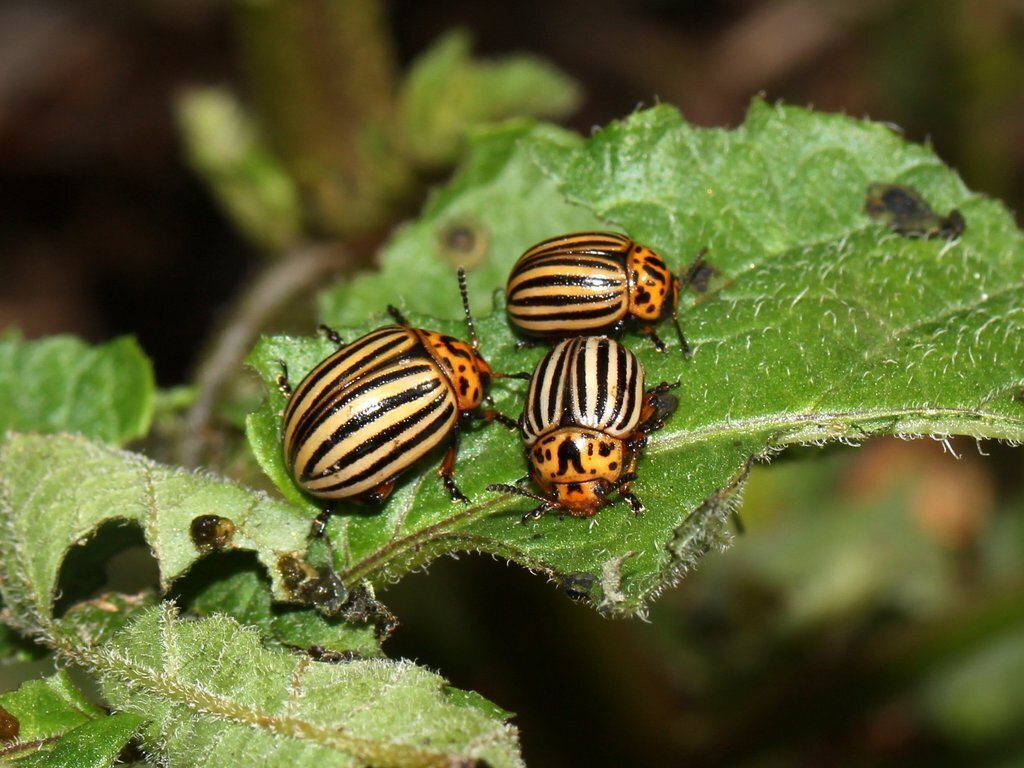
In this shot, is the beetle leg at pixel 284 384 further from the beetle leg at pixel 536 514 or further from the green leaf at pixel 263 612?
the beetle leg at pixel 536 514

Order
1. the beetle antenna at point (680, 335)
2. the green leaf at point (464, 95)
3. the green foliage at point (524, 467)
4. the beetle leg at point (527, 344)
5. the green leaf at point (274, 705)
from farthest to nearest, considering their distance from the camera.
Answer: the green leaf at point (464, 95) → the beetle leg at point (527, 344) → the beetle antenna at point (680, 335) → the green foliage at point (524, 467) → the green leaf at point (274, 705)

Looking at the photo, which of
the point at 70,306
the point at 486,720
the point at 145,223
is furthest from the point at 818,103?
the point at 486,720

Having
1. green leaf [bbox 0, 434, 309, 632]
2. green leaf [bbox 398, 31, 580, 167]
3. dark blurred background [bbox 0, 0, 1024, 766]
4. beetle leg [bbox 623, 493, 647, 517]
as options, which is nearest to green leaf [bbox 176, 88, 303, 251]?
dark blurred background [bbox 0, 0, 1024, 766]

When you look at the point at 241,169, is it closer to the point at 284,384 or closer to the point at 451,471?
the point at 284,384

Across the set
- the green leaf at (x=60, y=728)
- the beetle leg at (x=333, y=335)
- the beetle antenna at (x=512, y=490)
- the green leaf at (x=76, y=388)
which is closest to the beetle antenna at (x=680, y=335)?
the beetle antenna at (x=512, y=490)

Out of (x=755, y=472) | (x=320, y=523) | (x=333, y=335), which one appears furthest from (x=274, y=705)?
(x=755, y=472)

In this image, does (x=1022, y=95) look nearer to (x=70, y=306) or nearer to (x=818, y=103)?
(x=818, y=103)
